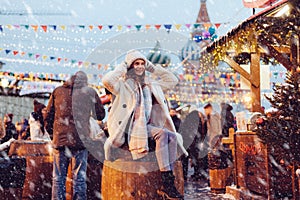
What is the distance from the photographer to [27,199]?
19.1 ft

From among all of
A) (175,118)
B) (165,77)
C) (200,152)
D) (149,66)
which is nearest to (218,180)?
(175,118)

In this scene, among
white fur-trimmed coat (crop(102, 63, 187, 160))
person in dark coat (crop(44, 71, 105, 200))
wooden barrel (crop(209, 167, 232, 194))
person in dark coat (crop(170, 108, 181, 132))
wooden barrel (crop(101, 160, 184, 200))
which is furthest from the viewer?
person in dark coat (crop(170, 108, 181, 132))

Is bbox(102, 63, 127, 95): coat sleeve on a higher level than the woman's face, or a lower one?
lower

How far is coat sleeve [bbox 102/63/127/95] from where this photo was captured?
432 cm

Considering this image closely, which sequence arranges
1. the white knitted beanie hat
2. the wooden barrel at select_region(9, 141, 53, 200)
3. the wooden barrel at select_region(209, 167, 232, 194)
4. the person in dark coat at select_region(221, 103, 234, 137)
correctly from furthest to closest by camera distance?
the person in dark coat at select_region(221, 103, 234, 137) < the wooden barrel at select_region(209, 167, 232, 194) < the wooden barrel at select_region(9, 141, 53, 200) < the white knitted beanie hat

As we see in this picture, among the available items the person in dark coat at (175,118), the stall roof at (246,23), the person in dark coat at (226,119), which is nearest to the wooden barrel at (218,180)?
the person in dark coat at (175,118)

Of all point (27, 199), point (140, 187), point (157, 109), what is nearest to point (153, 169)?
point (140, 187)

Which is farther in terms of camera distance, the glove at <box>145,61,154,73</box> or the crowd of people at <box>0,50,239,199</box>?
the glove at <box>145,61,154,73</box>

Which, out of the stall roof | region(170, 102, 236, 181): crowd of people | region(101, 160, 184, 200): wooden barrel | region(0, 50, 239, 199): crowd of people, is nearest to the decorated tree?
the stall roof

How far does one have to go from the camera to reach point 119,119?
4332mm

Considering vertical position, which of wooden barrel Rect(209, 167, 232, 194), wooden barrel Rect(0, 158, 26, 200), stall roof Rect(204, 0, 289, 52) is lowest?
wooden barrel Rect(209, 167, 232, 194)

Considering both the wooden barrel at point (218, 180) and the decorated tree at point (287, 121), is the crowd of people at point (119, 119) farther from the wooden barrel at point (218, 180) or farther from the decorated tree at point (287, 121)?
the wooden barrel at point (218, 180)

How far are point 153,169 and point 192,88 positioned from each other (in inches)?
1061

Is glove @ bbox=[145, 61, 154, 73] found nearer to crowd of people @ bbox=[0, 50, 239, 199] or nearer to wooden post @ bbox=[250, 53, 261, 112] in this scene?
crowd of people @ bbox=[0, 50, 239, 199]
